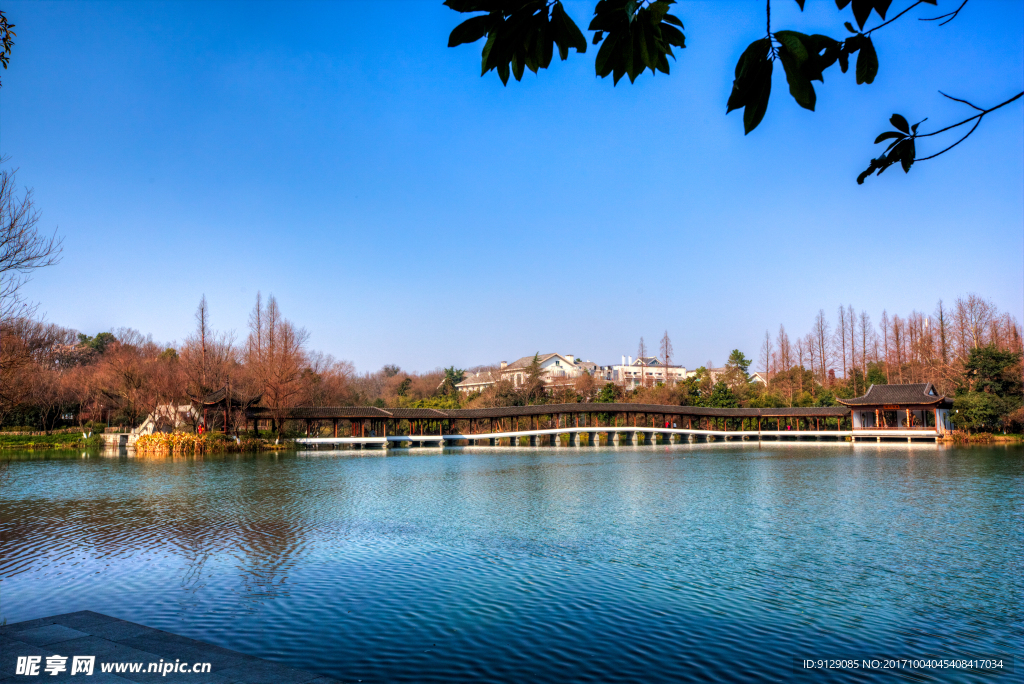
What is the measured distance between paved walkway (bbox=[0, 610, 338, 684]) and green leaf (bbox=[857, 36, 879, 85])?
11.1 ft

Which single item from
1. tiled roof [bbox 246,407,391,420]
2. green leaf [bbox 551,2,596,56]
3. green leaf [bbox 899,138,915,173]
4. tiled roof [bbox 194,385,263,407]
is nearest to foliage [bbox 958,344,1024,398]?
tiled roof [bbox 246,407,391,420]

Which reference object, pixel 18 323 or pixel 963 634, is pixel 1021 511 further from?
pixel 18 323

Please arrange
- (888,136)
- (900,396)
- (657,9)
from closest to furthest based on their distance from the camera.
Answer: (657,9), (888,136), (900,396)

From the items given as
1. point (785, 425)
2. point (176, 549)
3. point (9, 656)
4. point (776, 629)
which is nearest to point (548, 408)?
point (785, 425)

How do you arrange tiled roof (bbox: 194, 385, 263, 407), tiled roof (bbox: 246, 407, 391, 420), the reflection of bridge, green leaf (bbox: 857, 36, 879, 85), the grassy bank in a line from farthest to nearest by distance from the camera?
the reflection of bridge → tiled roof (bbox: 246, 407, 391, 420) → tiled roof (bbox: 194, 385, 263, 407) → the grassy bank → green leaf (bbox: 857, 36, 879, 85)

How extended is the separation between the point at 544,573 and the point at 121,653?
4.60 meters

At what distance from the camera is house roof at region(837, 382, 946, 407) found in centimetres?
3278

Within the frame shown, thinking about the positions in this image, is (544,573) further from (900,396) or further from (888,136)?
(900,396)

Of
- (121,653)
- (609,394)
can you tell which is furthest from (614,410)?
(121,653)

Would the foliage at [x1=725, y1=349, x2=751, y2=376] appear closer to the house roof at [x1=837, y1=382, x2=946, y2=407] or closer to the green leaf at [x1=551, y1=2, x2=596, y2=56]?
the house roof at [x1=837, y1=382, x2=946, y2=407]

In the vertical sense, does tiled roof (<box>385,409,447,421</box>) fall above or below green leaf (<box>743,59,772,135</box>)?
below

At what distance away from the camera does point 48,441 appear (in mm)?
31812

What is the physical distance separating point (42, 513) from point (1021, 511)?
17.3 m

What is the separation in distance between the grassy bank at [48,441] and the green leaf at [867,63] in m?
37.4
